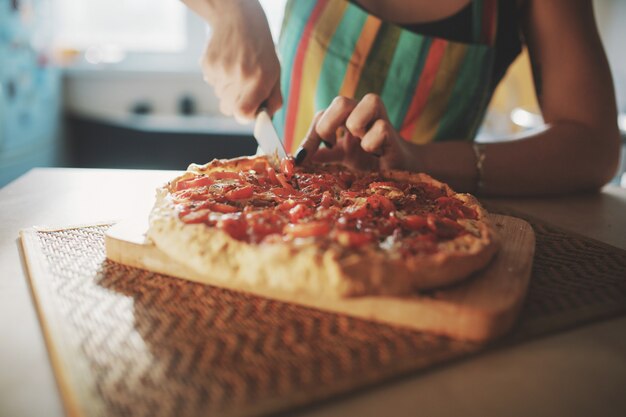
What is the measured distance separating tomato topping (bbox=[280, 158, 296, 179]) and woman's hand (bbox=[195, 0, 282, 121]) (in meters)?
0.26

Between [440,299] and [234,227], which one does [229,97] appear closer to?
[234,227]

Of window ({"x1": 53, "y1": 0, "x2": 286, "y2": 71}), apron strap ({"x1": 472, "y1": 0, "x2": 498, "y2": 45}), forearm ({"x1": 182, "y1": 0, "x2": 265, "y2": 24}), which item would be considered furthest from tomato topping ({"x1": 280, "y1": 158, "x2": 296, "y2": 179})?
window ({"x1": 53, "y1": 0, "x2": 286, "y2": 71})

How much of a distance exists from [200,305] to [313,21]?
125 centimetres

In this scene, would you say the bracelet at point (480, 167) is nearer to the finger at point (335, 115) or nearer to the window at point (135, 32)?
the finger at point (335, 115)

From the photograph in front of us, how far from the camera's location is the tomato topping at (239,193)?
103cm

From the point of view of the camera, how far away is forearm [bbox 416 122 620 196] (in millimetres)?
1440

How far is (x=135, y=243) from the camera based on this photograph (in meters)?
0.88

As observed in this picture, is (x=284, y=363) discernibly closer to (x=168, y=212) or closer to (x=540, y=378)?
(x=540, y=378)

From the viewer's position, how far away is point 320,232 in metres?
0.80

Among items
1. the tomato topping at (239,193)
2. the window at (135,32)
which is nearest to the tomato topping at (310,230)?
the tomato topping at (239,193)

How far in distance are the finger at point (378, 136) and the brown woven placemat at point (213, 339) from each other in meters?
0.51

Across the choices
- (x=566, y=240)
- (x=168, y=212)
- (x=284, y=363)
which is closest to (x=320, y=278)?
(x=284, y=363)

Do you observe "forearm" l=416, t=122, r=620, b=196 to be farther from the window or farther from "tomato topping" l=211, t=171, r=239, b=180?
the window

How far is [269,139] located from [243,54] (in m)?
0.25
